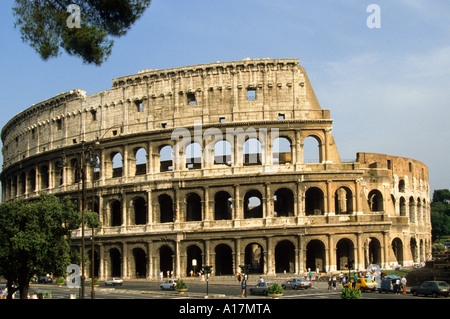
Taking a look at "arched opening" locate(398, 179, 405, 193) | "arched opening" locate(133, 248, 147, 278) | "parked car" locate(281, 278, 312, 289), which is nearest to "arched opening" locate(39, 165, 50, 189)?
"arched opening" locate(133, 248, 147, 278)

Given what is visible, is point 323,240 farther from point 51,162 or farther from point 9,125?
point 9,125

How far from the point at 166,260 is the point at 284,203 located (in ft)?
38.7

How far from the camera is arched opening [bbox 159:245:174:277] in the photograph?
166ft

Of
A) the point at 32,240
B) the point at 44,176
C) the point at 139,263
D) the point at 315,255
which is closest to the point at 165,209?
the point at 139,263

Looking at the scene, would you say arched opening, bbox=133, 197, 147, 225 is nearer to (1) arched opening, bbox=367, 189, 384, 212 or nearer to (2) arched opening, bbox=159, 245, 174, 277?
(2) arched opening, bbox=159, 245, 174, 277

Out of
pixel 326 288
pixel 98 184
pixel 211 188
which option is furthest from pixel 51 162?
pixel 326 288

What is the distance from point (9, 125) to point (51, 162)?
→ 1263cm

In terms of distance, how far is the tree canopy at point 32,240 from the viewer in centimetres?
2972

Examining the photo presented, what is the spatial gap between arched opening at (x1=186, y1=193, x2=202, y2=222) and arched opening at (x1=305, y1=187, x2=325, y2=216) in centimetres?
945

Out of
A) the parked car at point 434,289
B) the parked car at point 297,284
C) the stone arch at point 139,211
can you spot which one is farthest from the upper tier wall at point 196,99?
the parked car at point 434,289

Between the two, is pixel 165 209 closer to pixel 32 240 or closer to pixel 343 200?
pixel 343 200

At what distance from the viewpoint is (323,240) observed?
4603 centimetres
